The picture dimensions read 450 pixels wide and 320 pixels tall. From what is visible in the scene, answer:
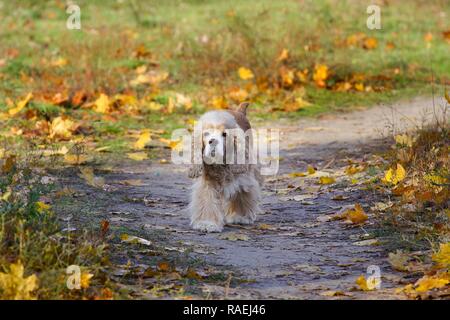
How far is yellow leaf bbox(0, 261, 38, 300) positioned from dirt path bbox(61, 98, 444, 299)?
1096 mm

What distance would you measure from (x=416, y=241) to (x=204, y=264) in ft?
5.25

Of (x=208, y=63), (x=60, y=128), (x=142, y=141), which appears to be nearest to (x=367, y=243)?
(x=142, y=141)

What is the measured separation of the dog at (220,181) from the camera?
7.23 meters

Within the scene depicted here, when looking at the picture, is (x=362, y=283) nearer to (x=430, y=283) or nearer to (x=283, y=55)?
(x=430, y=283)

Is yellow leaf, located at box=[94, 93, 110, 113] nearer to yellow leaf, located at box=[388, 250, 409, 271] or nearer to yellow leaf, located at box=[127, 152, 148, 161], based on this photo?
yellow leaf, located at box=[127, 152, 148, 161]

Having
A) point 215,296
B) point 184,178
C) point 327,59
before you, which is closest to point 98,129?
point 184,178

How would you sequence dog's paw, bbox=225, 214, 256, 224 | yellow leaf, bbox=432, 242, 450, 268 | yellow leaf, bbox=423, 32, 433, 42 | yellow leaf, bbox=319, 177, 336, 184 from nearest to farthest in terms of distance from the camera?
1. yellow leaf, bbox=432, 242, 450, 268
2. dog's paw, bbox=225, 214, 256, 224
3. yellow leaf, bbox=319, 177, 336, 184
4. yellow leaf, bbox=423, 32, 433, 42

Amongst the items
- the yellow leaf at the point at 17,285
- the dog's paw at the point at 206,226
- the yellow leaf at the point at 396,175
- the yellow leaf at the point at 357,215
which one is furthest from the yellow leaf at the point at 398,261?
the yellow leaf at the point at 17,285

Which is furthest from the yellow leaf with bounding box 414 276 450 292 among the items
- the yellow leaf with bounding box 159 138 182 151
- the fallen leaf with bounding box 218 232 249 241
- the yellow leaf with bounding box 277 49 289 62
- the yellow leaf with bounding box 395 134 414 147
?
the yellow leaf with bounding box 277 49 289 62

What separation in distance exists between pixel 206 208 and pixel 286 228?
0.71 metres

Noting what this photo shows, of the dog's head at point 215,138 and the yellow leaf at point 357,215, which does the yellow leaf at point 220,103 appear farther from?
the yellow leaf at point 357,215

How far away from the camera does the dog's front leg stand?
24.0 ft

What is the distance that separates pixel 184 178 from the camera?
31.0 ft
